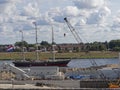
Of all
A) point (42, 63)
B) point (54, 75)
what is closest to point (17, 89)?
point (54, 75)

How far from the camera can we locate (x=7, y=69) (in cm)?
8500

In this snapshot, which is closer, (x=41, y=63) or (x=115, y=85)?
(x=115, y=85)

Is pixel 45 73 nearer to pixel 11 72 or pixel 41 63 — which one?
pixel 11 72

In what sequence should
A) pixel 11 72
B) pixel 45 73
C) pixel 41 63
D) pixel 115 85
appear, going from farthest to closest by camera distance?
pixel 41 63
pixel 11 72
pixel 45 73
pixel 115 85

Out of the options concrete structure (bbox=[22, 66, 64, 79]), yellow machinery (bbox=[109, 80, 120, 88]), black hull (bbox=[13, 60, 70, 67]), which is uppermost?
black hull (bbox=[13, 60, 70, 67])

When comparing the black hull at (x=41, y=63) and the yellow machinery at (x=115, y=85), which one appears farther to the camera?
the black hull at (x=41, y=63)

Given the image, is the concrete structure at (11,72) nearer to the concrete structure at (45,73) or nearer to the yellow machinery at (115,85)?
the concrete structure at (45,73)

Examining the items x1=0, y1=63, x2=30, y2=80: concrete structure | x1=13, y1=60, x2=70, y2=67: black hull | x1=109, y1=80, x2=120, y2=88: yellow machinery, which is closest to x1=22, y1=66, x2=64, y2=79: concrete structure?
x1=0, y1=63, x2=30, y2=80: concrete structure

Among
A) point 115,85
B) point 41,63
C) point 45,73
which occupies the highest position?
point 41,63

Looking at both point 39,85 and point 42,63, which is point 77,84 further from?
point 42,63

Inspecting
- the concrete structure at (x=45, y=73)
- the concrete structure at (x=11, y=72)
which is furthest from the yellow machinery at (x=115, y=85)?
the concrete structure at (x=11, y=72)

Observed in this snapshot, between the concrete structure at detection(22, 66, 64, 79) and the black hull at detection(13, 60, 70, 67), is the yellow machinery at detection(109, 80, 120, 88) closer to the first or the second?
the concrete structure at detection(22, 66, 64, 79)

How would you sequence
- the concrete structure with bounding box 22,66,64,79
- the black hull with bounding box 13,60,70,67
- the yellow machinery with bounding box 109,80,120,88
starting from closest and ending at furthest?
the yellow machinery with bounding box 109,80,120,88
the concrete structure with bounding box 22,66,64,79
the black hull with bounding box 13,60,70,67

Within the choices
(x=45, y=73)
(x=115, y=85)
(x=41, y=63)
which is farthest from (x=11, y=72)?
(x=41, y=63)
